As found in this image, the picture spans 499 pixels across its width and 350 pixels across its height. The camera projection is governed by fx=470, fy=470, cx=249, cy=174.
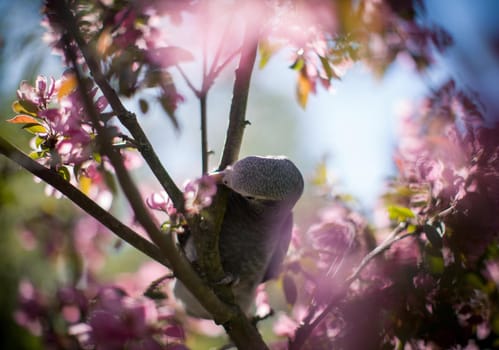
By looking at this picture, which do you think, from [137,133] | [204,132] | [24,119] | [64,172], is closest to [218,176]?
[204,132]

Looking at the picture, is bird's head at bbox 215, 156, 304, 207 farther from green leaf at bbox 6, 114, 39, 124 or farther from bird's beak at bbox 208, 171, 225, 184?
green leaf at bbox 6, 114, 39, 124

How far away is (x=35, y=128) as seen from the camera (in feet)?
3.40

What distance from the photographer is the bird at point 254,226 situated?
132 cm

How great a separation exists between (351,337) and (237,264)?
52cm

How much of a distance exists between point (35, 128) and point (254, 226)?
2.41 feet

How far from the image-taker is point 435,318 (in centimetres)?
104

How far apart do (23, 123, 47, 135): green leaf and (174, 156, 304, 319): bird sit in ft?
1.48

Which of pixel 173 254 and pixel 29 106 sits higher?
pixel 29 106

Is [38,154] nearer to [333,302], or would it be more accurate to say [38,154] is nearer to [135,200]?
[135,200]

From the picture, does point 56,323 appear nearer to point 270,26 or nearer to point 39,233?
point 39,233

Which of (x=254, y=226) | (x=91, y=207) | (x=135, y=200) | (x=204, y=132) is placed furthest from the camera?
(x=254, y=226)

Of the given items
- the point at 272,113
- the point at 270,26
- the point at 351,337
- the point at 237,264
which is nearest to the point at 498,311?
the point at 351,337

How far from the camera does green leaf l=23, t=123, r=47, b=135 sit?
1.03 meters

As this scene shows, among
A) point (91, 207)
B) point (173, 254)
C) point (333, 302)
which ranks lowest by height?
point (333, 302)
